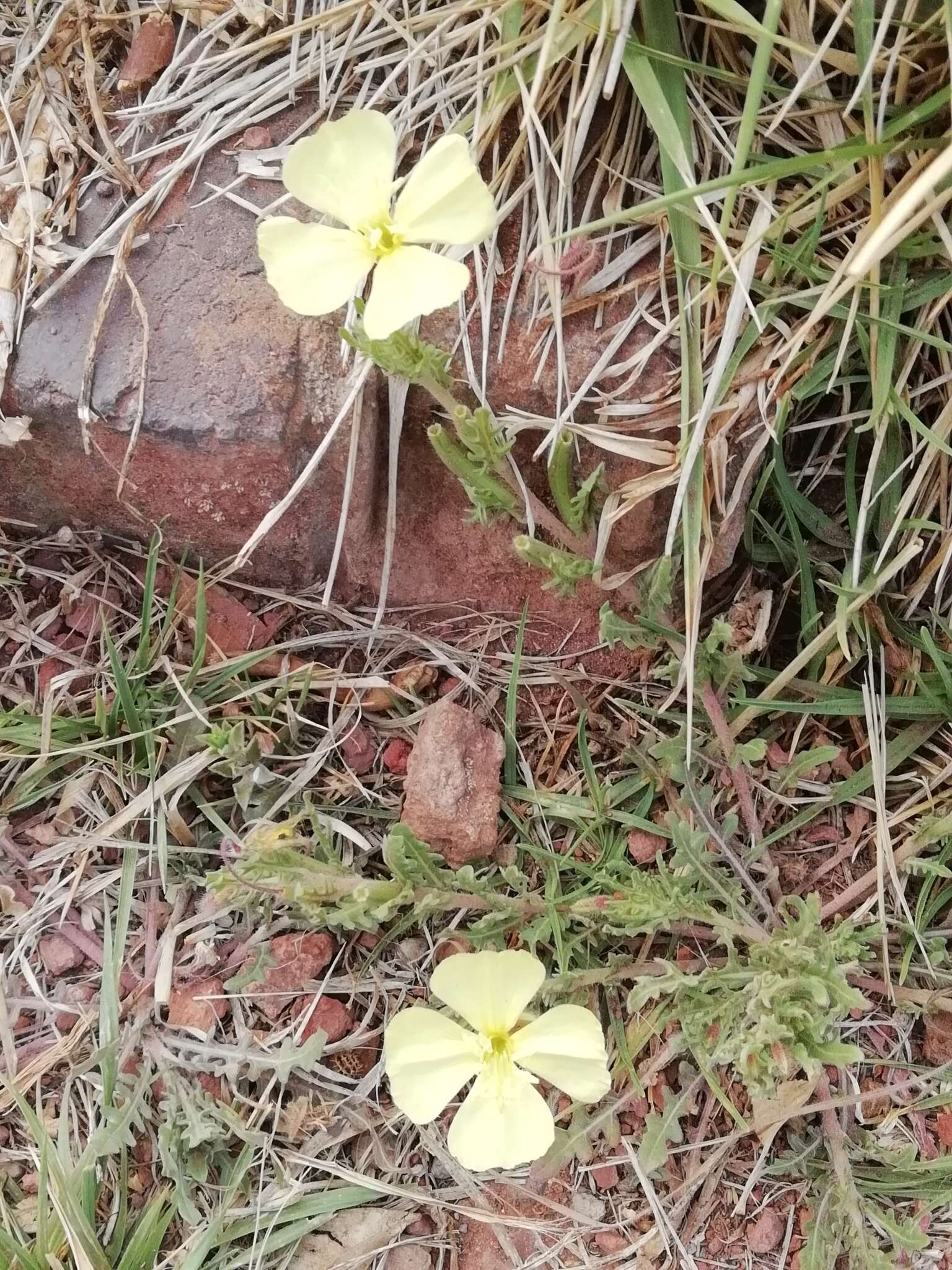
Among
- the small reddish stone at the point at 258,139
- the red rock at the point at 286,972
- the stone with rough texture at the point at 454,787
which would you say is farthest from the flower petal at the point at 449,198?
the red rock at the point at 286,972

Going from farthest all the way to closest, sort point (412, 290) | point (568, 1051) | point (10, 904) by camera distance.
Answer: point (10, 904), point (568, 1051), point (412, 290)

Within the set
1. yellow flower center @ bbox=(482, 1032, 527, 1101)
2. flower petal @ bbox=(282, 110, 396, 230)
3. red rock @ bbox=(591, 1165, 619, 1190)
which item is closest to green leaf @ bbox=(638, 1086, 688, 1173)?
red rock @ bbox=(591, 1165, 619, 1190)

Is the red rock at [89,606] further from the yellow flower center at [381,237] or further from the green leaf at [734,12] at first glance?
the green leaf at [734,12]

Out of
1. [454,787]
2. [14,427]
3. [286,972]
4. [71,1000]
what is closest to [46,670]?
[14,427]

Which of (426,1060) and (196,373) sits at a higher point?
(196,373)

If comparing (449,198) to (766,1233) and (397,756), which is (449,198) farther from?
(766,1233)

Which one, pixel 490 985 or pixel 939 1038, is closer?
pixel 490 985

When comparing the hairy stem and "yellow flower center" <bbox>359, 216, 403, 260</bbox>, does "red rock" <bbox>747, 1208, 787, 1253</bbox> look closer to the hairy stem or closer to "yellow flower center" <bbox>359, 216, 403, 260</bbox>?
the hairy stem

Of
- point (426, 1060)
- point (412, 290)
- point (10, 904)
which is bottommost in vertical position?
point (10, 904)
